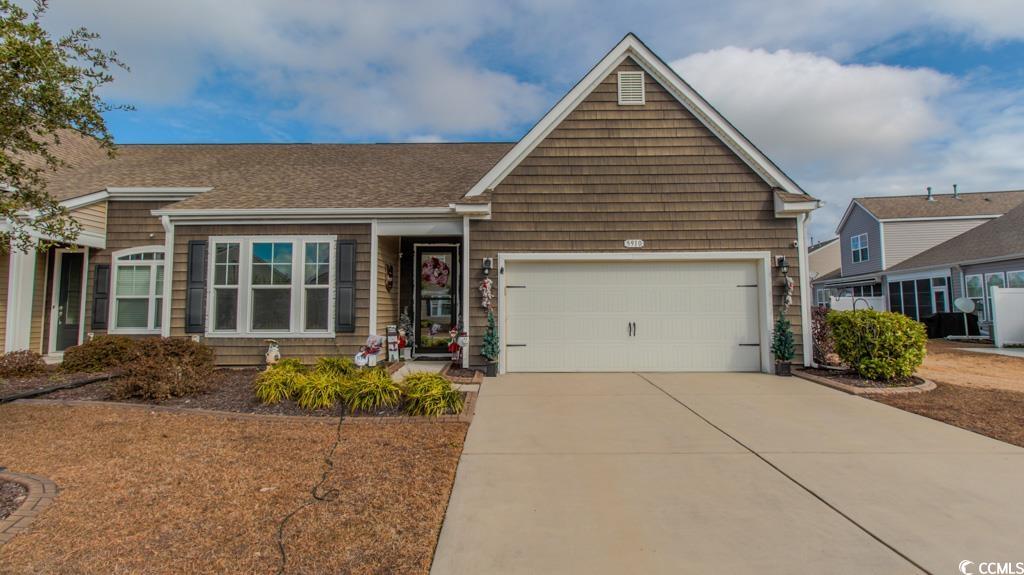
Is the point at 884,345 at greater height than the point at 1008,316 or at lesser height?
lesser

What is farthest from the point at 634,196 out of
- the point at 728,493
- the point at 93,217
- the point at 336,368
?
the point at 93,217

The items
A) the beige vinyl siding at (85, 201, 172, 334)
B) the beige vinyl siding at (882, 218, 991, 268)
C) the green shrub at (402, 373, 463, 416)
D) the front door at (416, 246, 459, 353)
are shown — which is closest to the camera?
the green shrub at (402, 373, 463, 416)

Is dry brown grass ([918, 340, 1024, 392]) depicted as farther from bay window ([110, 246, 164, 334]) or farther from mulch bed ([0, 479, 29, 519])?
bay window ([110, 246, 164, 334])

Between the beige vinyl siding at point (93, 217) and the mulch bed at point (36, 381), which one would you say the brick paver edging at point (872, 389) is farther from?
the beige vinyl siding at point (93, 217)

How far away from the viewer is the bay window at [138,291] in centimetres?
933

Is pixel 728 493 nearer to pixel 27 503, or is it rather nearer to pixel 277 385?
pixel 27 503

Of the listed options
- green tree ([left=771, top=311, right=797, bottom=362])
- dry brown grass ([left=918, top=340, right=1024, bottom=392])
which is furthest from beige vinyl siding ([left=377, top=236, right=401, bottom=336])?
dry brown grass ([left=918, top=340, right=1024, bottom=392])

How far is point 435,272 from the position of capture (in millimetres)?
10477

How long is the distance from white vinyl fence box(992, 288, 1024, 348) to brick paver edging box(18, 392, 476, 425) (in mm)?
15650

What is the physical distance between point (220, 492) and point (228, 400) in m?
3.23

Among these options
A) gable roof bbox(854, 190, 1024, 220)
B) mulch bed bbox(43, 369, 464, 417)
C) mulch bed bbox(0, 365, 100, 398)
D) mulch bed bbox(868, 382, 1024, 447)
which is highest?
gable roof bbox(854, 190, 1024, 220)

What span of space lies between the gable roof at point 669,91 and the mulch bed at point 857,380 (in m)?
3.21

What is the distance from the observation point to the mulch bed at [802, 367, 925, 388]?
7.00m

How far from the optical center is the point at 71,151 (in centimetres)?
1227
